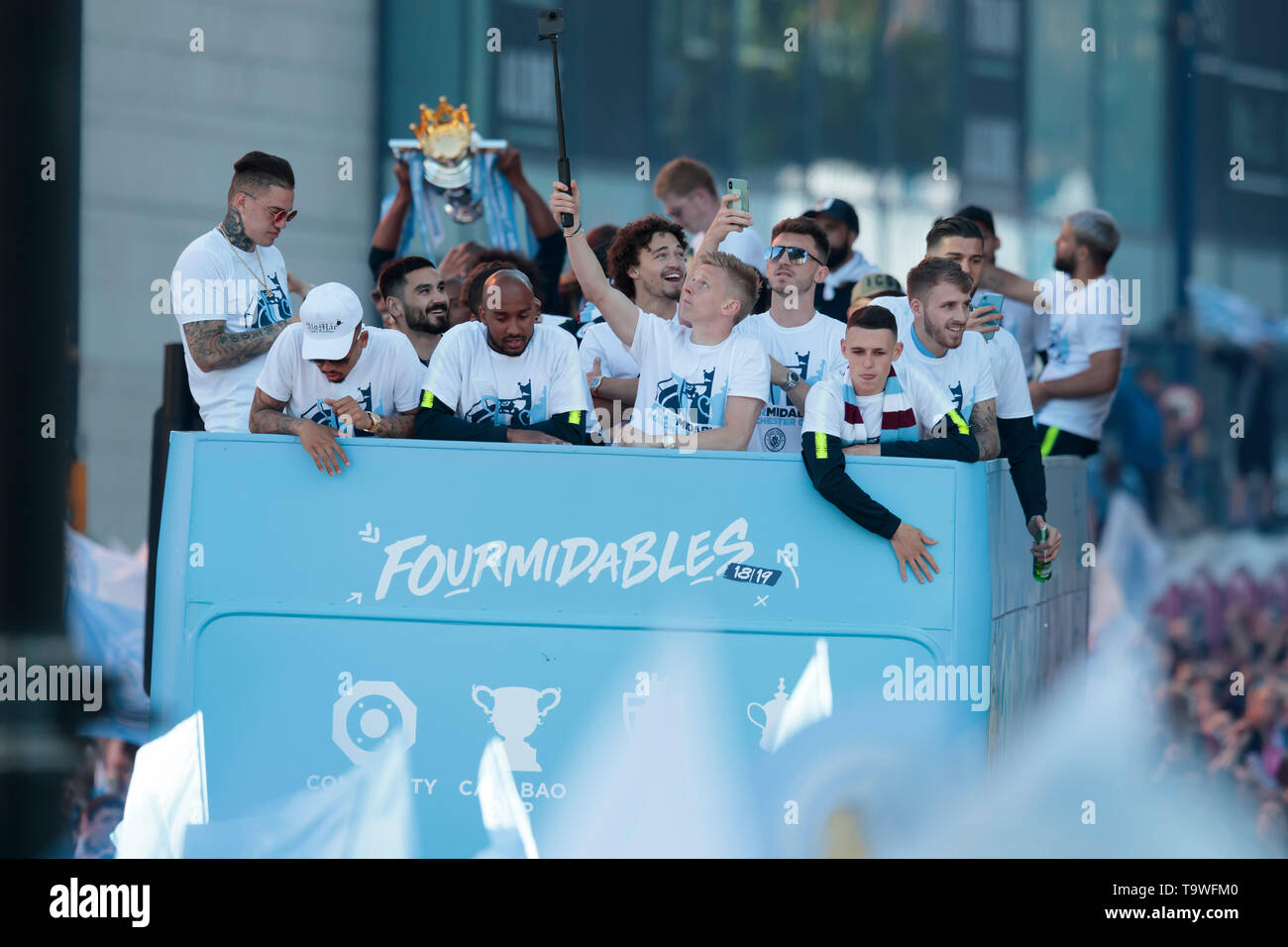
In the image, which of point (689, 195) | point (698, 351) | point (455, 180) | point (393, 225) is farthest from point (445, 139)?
point (698, 351)

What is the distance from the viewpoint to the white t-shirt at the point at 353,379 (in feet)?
18.4

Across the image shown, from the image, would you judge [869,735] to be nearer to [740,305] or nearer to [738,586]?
[738,586]

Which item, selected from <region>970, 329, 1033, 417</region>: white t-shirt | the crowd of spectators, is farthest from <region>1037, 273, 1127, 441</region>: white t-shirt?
the crowd of spectators

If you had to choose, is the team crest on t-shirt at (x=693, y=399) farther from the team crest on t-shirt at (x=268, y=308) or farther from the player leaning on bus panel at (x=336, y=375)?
the team crest on t-shirt at (x=268, y=308)

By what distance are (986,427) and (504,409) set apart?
165cm

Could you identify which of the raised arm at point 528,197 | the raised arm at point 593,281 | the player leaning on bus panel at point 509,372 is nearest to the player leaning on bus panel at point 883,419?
the raised arm at point 593,281

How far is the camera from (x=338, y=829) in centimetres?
507

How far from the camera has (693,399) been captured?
5.63 meters

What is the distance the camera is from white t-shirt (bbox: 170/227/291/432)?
6020 millimetres

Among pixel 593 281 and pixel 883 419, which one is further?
pixel 593 281

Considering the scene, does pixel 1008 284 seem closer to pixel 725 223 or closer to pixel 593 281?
pixel 725 223

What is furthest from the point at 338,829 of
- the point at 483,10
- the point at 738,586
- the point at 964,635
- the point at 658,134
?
the point at 658,134

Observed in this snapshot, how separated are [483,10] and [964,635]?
13.6 m
